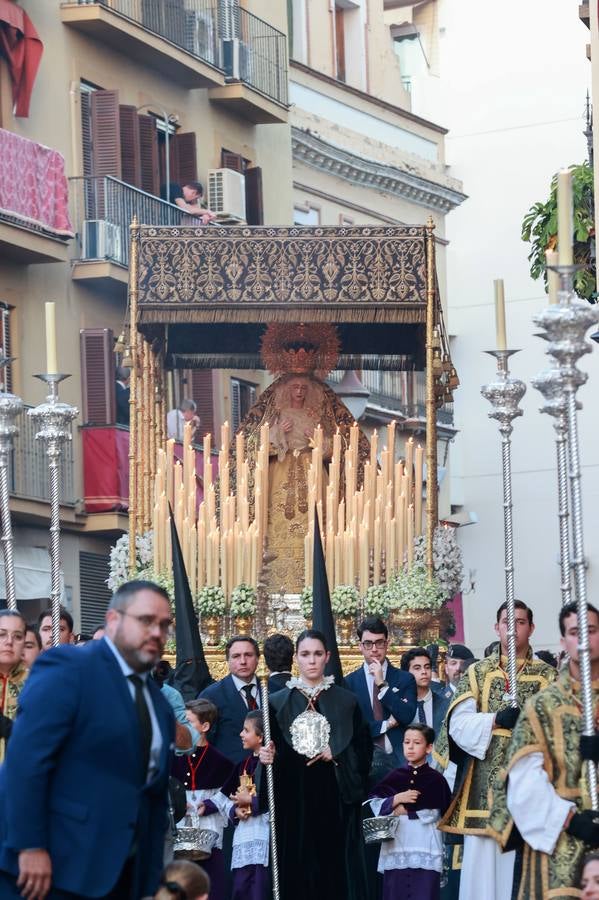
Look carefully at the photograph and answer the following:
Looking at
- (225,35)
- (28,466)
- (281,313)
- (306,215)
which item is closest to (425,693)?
(281,313)

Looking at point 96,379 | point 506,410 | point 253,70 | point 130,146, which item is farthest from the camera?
point 253,70

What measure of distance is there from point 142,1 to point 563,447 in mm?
17236

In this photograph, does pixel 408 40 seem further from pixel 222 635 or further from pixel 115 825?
pixel 115 825

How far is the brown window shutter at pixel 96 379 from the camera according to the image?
26531mm

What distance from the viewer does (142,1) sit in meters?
27.7

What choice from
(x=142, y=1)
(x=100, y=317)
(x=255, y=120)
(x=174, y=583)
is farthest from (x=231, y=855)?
(x=255, y=120)

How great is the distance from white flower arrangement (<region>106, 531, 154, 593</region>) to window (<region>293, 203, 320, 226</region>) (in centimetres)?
1531

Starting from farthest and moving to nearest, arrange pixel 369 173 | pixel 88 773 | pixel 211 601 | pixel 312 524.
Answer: pixel 369 173, pixel 312 524, pixel 211 601, pixel 88 773

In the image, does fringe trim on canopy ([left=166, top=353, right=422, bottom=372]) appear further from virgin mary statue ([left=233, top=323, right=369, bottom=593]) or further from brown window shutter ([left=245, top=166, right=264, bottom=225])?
brown window shutter ([left=245, top=166, right=264, bottom=225])

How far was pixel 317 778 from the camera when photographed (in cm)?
1126

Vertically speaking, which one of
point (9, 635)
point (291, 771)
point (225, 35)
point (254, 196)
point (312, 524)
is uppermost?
point (225, 35)

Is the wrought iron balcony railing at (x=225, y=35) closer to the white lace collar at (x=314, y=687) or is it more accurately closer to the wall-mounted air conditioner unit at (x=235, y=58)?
the wall-mounted air conditioner unit at (x=235, y=58)

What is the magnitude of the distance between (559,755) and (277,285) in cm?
898

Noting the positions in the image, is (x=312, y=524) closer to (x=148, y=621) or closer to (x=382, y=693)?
(x=382, y=693)
